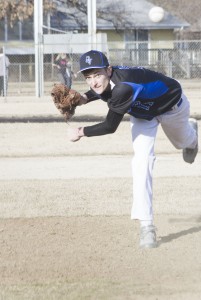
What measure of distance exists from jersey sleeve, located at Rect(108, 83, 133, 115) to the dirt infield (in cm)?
131

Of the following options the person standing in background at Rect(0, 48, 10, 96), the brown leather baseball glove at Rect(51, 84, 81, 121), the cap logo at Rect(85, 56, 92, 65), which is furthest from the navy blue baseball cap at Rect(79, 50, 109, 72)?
the person standing in background at Rect(0, 48, 10, 96)

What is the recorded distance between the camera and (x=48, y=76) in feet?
128

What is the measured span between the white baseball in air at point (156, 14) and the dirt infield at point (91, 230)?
33326mm

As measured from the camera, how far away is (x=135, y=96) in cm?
728

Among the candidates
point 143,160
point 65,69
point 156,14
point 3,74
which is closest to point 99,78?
point 143,160

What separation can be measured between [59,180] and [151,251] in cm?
468

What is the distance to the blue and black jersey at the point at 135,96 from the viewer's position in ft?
23.7

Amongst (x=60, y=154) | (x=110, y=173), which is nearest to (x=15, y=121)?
(x=60, y=154)

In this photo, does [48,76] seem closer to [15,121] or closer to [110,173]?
[15,121]

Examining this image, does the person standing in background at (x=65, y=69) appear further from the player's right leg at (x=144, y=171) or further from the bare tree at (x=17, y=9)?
the player's right leg at (x=144, y=171)

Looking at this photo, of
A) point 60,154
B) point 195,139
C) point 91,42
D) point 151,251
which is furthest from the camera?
point 91,42

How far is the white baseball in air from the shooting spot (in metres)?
47.9

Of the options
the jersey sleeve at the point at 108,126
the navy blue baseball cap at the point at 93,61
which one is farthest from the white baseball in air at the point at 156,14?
the navy blue baseball cap at the point at 93,61

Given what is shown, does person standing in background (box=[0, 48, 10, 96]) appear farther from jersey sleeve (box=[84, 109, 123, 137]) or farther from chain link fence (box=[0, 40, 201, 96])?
jersey sleeve (box=[84, 109, 123, 137])
